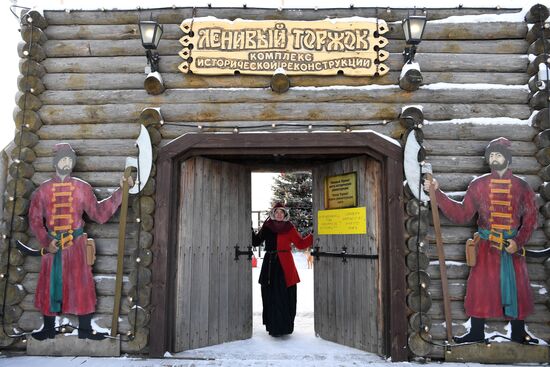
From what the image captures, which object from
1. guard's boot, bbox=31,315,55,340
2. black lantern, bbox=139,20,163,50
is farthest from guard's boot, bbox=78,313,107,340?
black lantern, bbox=139,20,163,50

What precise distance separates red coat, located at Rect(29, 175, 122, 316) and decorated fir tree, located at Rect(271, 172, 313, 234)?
1200 centimetres

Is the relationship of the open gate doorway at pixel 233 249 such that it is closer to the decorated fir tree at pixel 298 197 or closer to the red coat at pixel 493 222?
the red coat at pixel 493 222

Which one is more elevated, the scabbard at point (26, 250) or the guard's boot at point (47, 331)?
the scabbard at point (26, 250)

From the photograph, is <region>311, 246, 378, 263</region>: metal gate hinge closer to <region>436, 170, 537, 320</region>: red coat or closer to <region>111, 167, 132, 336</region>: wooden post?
<region>436, 170, 537, 320</region>: red coat

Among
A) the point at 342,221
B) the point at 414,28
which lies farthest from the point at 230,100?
the point at 414,28

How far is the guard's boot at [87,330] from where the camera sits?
16.5 feet

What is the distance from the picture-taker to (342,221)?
5.78m

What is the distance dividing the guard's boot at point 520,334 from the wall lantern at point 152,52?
5076 millimetres

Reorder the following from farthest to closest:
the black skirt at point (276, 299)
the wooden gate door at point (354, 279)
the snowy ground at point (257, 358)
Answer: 1. the black skirt at point (276, 299)
2. the wooden gate door at point (354, 279)
3. the snowy ground at point (257, 358)

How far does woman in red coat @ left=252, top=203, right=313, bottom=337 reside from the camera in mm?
6254

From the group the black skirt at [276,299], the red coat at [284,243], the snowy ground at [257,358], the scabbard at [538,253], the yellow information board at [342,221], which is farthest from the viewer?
the red coat at [284,243]

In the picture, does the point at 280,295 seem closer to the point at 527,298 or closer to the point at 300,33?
the point at 527,298

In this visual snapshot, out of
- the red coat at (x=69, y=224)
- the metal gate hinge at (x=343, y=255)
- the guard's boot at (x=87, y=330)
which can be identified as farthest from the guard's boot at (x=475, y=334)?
the red coat at (x=69, y=224)

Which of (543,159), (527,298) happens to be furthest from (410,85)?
(527,298)
